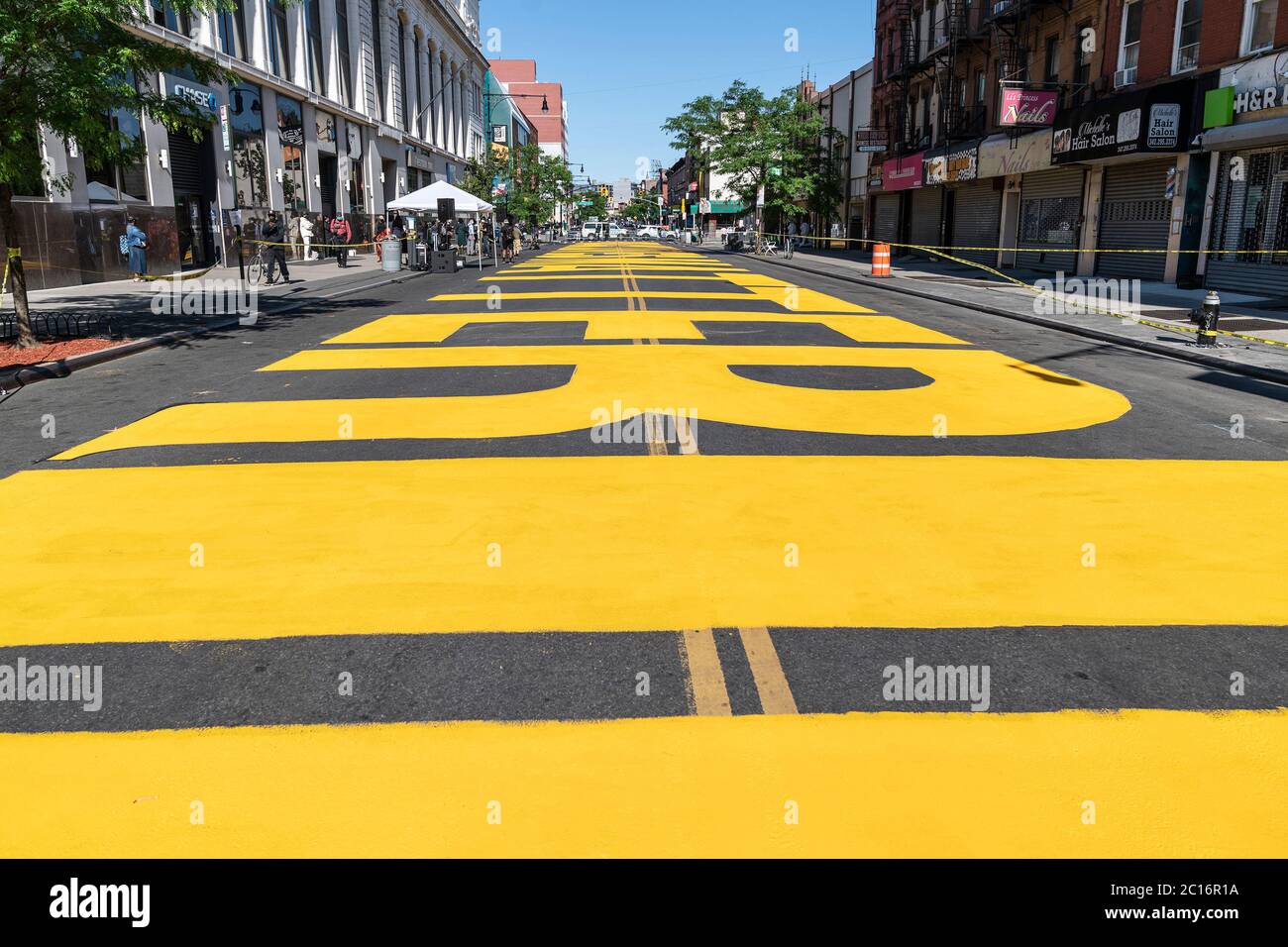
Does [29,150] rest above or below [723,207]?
below

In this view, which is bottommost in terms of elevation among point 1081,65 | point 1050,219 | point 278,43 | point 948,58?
point 1050,219

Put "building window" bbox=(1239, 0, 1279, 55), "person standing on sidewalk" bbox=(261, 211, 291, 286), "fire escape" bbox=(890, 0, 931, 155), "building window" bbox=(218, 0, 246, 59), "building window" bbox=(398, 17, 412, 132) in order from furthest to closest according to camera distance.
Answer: "building window" bbox=(398, 17, 412, 132), "fire escape" bbox=(890, 0, 931, 155), "building window" bbox=(218, 0, 246, 59), "person standing on sidewalk" bbox=(261, 211, 291, 286), "building window" bbox=(1239, 0, 1279, 55)

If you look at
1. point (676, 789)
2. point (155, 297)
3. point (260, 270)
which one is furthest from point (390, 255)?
point (676, 789)

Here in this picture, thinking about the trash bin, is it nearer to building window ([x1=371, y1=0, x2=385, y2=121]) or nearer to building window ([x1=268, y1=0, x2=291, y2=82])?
building window ([x1=268, y1=0, x2=291, y2=82])

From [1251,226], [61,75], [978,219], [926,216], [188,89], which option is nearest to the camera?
[61,75]

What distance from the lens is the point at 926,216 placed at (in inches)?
1836

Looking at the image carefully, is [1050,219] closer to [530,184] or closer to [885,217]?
[885,217]

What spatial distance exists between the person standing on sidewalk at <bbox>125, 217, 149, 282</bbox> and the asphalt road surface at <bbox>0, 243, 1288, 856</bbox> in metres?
19.9

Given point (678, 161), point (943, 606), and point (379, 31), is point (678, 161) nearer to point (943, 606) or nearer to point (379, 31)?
point (379, 31)

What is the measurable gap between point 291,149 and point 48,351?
103 ft

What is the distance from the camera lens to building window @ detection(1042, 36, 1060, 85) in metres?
31.2

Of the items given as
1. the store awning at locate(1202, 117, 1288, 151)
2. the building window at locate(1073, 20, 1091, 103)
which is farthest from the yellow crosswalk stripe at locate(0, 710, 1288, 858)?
the building window at locate(1073, 20, 1091, 103)

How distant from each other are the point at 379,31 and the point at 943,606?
59.3 meters
